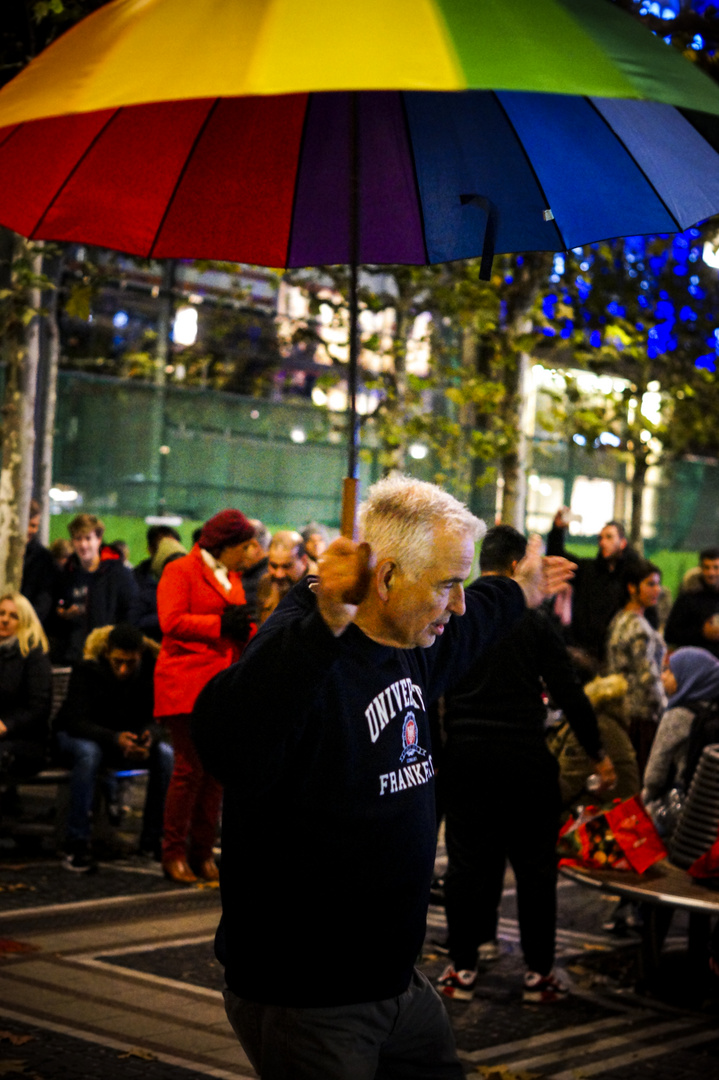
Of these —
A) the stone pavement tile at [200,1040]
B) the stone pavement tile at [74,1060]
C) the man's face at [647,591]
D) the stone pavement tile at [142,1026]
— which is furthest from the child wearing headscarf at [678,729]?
the stone pavement tile at [74,1060]

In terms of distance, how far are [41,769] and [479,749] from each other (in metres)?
4.00

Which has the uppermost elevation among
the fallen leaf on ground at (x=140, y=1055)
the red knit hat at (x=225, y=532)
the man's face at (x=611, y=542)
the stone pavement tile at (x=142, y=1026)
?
the red knit hat at (x=225, y=532)

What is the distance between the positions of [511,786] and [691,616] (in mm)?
5612

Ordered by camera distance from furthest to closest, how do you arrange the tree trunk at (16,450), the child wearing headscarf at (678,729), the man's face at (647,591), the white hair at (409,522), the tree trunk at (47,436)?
the tree trunk at (47,436)
the tree trunk at (16,450)
the man's face at (647,591)
the child wearing headscarf at (678,729)
the white hair at (409,522)

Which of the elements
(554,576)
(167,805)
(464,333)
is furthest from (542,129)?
(464,333)

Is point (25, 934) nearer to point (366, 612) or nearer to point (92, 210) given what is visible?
point (92, 210)

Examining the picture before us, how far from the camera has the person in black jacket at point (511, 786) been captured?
7141mm

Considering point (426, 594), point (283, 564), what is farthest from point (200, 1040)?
point (283, 564)

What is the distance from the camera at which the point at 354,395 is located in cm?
394

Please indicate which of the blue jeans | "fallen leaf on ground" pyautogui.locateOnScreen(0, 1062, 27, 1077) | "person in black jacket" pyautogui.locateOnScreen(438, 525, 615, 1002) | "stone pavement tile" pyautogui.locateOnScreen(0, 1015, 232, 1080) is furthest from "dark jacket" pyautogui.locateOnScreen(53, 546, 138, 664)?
"fallen leaf on ground" pyautogui.locateOnScreen(0, 1062, 27, 1077)

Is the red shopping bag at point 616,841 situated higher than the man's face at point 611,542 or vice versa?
the man's face at point 611,542

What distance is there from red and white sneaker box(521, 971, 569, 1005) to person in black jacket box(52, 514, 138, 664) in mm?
6419

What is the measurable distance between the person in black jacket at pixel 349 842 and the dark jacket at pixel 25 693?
6844 millimetres

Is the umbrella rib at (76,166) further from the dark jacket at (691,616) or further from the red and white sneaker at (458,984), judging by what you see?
the dark jacket at (691,616)
